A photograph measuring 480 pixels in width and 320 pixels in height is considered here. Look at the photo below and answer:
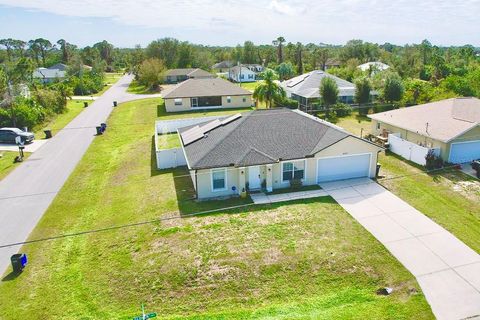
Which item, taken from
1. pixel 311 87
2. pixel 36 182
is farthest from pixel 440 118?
pixel 36 182

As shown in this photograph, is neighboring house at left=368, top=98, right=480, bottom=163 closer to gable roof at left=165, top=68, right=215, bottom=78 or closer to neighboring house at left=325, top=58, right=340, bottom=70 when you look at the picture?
gable roof at left=165, top=68, right=215, bottom=78

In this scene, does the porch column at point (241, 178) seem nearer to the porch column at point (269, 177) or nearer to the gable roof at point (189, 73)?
the porch column at point (269, 177)

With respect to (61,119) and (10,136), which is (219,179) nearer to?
(10,136)

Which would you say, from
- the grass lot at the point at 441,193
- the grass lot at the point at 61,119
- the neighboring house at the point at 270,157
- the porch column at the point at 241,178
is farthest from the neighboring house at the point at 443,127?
the grass lot at the point at 61,119

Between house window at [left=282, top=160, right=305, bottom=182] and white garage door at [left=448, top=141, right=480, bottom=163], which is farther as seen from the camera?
white garage door at [left=448, top=141, right=480, bottom=163]

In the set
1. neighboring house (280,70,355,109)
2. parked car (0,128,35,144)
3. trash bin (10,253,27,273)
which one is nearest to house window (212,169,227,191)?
trash bin (10,253,27,273)

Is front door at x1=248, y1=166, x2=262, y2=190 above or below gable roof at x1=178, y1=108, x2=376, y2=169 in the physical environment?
below
